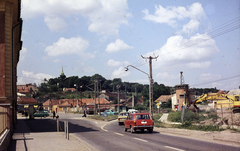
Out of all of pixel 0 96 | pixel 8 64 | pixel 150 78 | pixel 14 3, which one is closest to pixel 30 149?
pixel 0 96

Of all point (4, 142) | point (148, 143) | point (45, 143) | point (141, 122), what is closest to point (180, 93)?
point (141, 122)

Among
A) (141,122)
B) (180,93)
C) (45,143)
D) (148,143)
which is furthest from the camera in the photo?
(180,93)

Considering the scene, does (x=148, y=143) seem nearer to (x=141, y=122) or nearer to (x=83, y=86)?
(x=141, y=122)

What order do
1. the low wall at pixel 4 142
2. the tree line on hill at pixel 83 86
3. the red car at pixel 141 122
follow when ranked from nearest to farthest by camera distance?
the low wall at pixel 4 142
the red car at pixel 141 122
the tree line on hill at pixel 83 86

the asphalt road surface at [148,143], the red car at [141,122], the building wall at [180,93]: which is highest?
the building wall at [180,93]

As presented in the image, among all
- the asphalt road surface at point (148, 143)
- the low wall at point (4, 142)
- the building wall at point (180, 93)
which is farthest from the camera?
the building wall at point (180, 93)

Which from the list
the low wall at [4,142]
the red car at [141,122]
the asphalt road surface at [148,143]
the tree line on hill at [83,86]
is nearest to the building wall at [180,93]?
the tree line on hill at [83,86]

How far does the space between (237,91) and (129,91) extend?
120 meters

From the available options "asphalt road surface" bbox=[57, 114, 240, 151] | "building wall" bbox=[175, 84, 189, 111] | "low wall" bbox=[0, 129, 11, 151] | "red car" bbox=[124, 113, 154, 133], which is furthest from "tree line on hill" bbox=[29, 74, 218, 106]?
"low wall" bbox=[0, 129, 11, 151]

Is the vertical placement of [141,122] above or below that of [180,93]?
below

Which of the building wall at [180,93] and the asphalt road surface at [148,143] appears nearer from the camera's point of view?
the asphalt road surface at [148,143]

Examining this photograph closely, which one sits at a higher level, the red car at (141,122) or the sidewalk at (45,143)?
the red car at (141,122)

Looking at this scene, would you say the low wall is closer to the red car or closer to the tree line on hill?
the red car

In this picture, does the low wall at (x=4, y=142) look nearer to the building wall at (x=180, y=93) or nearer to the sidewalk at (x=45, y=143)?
the sidewalk at (x=45, y=143)
